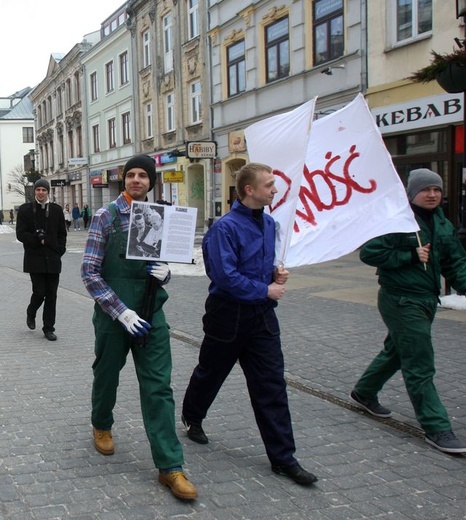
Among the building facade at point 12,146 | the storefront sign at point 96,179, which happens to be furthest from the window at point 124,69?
the building facade at point 12,146

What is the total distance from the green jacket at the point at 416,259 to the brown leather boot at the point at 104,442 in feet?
6.60

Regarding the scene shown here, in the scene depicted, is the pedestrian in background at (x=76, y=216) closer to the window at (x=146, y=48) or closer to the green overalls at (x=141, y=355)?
the window at (x=146, y=48)

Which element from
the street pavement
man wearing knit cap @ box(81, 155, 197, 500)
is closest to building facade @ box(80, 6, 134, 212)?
the street pavement

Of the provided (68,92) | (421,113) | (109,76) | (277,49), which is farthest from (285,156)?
(68,92)

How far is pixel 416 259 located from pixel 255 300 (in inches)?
47.2

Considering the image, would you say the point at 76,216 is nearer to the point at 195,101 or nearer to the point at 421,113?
the point at 195,101

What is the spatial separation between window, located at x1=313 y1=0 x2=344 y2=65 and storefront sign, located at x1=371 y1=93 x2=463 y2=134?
2.78 metres

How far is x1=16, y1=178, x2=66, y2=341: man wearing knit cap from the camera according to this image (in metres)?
7.65

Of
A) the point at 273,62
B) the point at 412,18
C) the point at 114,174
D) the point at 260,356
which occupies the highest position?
the point at 273,62

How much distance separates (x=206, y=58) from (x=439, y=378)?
21774 mm

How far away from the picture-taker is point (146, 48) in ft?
103

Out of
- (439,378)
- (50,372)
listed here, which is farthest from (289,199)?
(50,372)

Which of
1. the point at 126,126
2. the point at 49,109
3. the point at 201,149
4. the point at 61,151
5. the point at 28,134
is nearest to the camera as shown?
the point at 201,149

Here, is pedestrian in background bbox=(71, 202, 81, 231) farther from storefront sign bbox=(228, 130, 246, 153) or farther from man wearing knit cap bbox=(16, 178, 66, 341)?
man wearing knit cap bbox=(16, 178, 66, 341)
